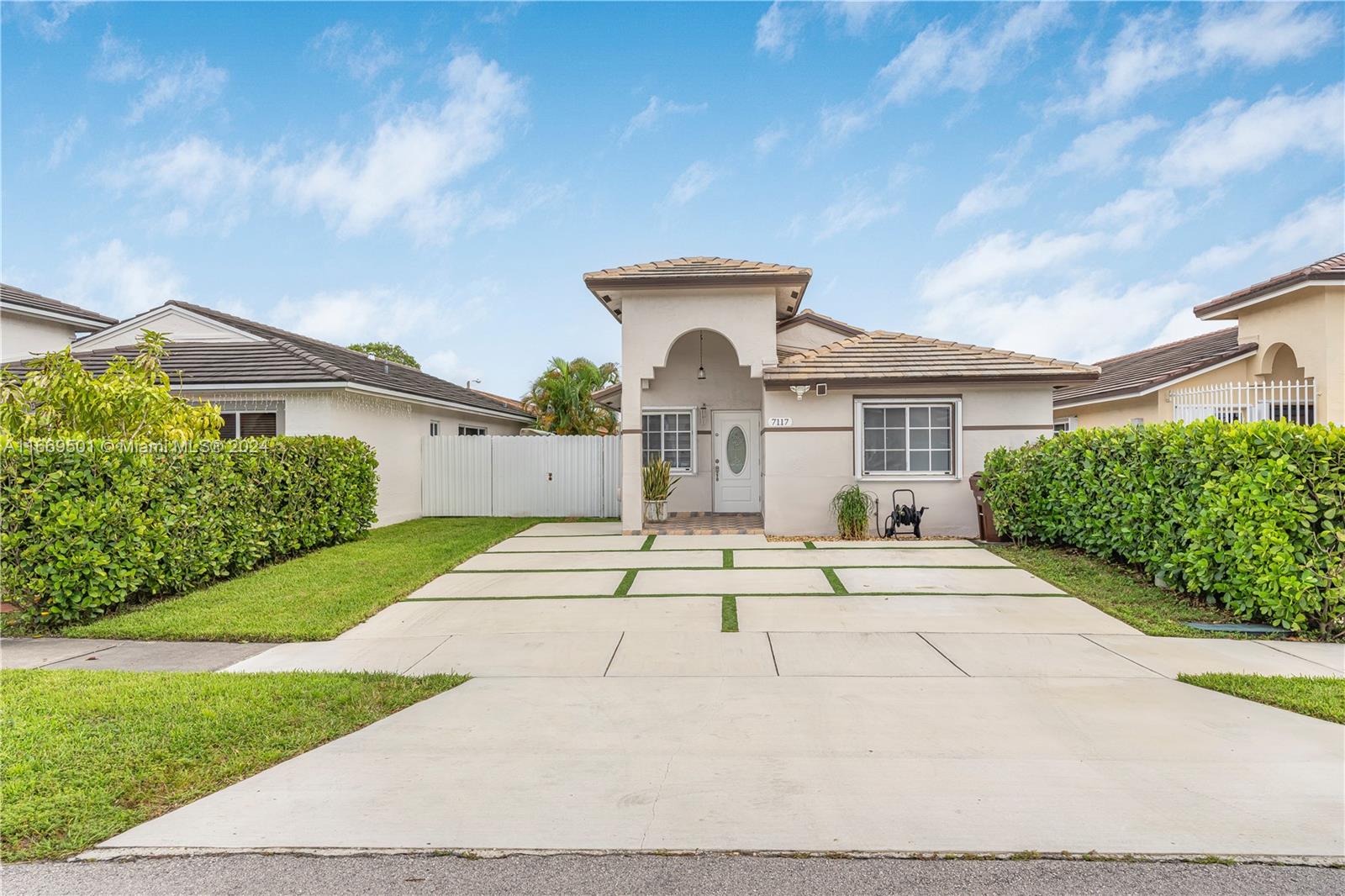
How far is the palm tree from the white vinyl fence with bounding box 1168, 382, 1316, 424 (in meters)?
16.7

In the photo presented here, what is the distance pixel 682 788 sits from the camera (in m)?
3.93

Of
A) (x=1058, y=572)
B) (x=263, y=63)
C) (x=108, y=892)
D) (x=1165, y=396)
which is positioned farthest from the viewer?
(x=1165, y=396)

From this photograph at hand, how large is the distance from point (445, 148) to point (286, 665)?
15.7 m

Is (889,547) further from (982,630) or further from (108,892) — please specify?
(108,892)

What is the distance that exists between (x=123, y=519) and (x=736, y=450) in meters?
12.2

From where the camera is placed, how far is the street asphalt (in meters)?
3.01

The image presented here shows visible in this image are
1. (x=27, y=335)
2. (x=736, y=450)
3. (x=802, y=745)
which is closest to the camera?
(x=802, y=745)

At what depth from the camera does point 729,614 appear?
8.06 m

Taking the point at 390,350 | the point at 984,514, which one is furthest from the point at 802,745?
the point at 390,350

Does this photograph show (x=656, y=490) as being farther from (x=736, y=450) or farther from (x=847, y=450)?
(x=847, y=450)

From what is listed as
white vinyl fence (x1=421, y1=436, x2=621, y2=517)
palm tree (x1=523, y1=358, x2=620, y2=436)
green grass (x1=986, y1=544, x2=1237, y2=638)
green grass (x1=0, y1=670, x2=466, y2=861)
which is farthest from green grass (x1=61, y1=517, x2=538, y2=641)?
palm tree (x1=523, y1=358, x2=620, y2=436)

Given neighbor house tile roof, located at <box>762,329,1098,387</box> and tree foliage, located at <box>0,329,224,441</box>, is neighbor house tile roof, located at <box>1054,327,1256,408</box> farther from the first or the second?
tree foliage, located at <box>0,329,224,441</box>

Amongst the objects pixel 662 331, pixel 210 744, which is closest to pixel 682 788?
pixel 210 744

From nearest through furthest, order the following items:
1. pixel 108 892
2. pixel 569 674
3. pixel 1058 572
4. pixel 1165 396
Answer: pixel 108 892 → pixel 569 674 → pixel 1058 572 → pixel 1165 396
